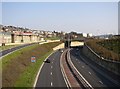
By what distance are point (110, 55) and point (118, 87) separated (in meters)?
28.7

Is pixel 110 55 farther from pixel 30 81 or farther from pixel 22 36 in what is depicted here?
pixel 22 36

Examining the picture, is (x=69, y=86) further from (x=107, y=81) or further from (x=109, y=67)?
(x=109, y=67)

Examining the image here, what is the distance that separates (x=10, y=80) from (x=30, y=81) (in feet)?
12.7

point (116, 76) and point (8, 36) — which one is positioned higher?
point (8, 36)

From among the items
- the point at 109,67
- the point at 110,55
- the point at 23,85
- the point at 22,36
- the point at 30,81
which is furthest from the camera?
the point at 22,36

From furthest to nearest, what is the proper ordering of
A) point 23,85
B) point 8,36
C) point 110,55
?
point 8,36
point 110,55
point 23,85

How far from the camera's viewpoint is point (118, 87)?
41156 mm

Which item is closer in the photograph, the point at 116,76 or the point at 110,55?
the point at 116,76

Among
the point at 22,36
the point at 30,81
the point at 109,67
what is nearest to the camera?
the point at 30,81

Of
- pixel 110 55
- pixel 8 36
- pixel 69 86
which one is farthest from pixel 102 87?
pixel 8 36

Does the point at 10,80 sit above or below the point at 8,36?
below

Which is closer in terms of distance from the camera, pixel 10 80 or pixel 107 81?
pixel 10 80

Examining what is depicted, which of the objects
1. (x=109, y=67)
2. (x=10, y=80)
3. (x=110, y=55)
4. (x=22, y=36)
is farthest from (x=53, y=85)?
(x=22, y=36)

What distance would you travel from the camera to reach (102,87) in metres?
40.9
